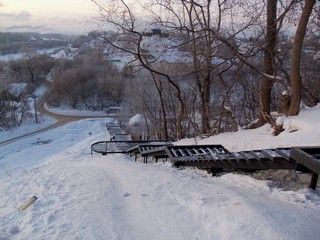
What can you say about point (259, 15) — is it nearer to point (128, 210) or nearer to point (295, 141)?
point (295, 141)

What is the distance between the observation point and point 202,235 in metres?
4.33

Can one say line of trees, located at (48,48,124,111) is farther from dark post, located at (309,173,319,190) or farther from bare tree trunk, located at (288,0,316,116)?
dark post, located at (309,173,319,190)

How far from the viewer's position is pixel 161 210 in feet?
17.3

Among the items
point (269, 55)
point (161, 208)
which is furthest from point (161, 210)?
point (269, 55)

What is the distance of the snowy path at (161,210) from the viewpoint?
4.25m

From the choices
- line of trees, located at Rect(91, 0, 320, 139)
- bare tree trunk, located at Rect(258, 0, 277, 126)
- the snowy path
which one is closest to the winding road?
line of trees, located at Rect(91, 0, 320, 139)

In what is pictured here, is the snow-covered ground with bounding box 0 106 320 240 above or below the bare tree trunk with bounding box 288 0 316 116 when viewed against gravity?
below

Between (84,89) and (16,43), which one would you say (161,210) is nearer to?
(84,89)

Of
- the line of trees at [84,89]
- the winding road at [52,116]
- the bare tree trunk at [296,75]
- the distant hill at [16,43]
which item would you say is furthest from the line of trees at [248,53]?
the distant hill at [16,43]

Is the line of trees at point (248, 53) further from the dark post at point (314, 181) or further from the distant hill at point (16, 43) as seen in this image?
the distant hill at point (16, 43)

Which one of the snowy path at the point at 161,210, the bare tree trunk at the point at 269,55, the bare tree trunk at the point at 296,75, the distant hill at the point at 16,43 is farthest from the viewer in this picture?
the distant hill at the point at 16,43

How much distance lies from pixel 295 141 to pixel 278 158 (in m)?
2.38

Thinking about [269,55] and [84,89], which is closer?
[269,55]

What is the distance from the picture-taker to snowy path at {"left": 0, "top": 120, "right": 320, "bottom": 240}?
13.9 ft
